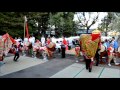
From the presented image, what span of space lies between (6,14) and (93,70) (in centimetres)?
756

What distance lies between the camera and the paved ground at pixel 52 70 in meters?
7.82

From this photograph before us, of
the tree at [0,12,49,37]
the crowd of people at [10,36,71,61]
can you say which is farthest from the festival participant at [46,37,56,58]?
the tree at [0,12,49,37]

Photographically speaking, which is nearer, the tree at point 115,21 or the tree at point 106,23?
the tree at point 115,21

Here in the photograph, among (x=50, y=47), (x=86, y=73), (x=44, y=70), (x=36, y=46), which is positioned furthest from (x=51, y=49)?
(x=86, y=73)

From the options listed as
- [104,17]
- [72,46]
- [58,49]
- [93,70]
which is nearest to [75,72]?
[93,70]

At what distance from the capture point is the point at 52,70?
28.2ft

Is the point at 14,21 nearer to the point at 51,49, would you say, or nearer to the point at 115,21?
the point at 51,49

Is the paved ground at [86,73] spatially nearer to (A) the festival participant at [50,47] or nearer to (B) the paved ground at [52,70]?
(B) the paved ground at [52,70]

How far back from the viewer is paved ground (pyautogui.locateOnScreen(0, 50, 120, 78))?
7.82 metres

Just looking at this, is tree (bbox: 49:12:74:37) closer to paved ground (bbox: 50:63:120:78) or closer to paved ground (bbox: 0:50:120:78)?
paved ground (bbox: 0:50:120:78)

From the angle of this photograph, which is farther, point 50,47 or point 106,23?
point 106,23

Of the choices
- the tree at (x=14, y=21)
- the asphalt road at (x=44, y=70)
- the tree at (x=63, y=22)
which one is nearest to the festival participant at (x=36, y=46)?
the asphalt road at (x=44, y=70)

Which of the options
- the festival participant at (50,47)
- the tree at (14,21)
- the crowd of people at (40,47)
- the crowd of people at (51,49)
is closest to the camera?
the crowd of people at (51,49)

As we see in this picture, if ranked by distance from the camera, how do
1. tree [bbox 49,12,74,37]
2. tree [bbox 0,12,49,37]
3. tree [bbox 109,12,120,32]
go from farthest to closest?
tree [bbox 109,12,120,32] < tree [bbox 49,12,74,37] < tree [bbox 0,12,49,37]
